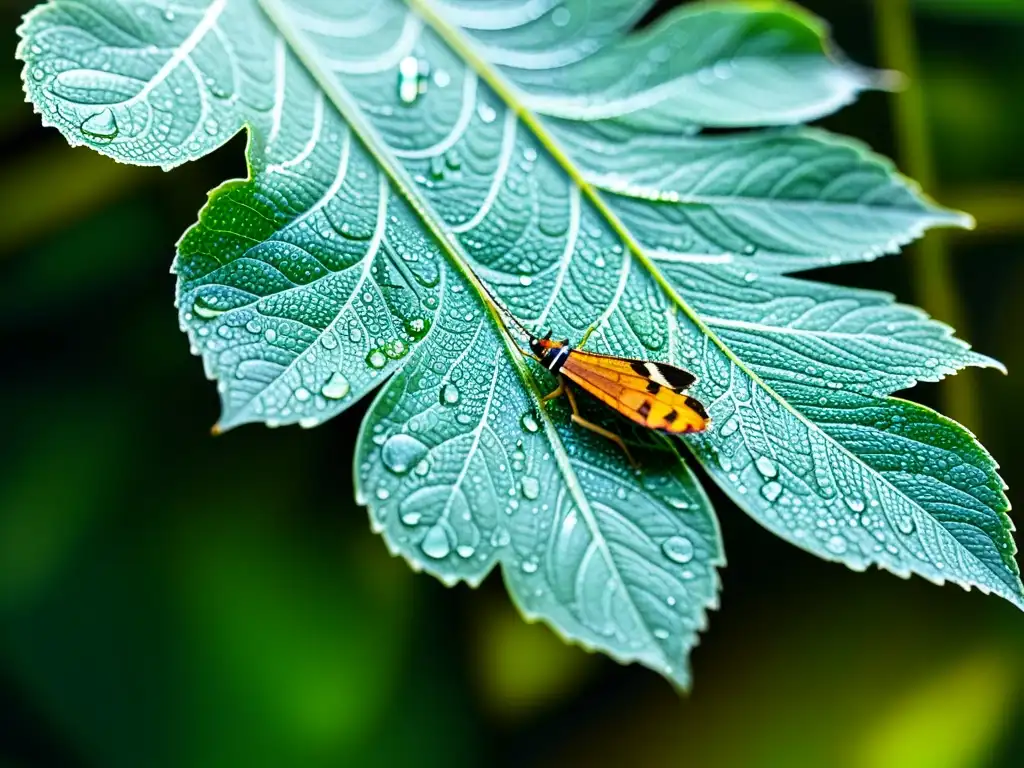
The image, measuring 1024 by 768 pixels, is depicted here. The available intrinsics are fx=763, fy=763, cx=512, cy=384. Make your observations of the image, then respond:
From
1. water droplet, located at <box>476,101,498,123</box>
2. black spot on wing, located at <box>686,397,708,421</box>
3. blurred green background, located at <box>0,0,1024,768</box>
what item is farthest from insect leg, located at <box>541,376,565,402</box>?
blurred green background, located at <box>0,0,1024,768</box>

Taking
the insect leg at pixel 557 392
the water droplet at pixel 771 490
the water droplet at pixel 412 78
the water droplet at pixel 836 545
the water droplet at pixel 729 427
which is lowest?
the water droplet at pixel 836 545

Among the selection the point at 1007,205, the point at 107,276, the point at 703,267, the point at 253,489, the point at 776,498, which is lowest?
the point at 1007,205

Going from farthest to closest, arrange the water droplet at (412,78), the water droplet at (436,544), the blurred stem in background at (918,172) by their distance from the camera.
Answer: the blurred stem in background at (918,172), the water droplet at (412,78), the water droplet at (436,544)

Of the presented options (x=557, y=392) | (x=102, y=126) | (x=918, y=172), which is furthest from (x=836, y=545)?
(x=918, y=172)

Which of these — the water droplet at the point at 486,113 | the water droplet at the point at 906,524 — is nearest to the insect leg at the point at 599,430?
the water droplet at the point at 906,524

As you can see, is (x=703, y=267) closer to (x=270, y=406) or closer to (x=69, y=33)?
(x=270, y=406)

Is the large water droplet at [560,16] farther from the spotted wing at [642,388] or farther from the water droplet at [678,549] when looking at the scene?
the water droplet at [678,549]

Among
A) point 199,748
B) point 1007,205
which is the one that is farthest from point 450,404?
point 1007,205
